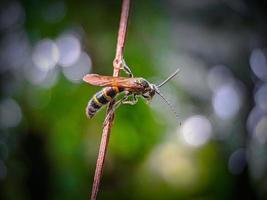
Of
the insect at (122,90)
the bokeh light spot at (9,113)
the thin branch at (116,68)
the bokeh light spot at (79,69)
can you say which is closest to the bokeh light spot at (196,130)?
the bokeh light spot at (79,69)

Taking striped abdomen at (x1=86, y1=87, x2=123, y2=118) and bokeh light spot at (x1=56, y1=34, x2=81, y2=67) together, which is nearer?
striped abdomen at (x1=86, y1=87, x2=123, y2=118)

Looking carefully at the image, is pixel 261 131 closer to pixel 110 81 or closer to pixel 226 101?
pixel 226 101

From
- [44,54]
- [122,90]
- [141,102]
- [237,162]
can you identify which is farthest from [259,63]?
[122,90]

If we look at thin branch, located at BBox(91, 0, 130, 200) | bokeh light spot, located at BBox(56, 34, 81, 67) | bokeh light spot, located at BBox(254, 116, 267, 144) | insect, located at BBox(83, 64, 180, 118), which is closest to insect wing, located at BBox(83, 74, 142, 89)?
insect, located at BBox(83, 64, 180, 118)

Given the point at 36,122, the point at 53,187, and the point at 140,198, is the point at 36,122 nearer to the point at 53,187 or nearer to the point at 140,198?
the point at 53,187

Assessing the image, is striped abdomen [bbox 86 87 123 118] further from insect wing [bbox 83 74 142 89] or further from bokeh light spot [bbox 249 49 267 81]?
bokeh light spot [bbox 249 49 267 81]

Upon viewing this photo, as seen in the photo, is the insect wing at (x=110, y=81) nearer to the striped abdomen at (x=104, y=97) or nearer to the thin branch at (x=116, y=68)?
the striped abdomen at (x=104, y=97)
